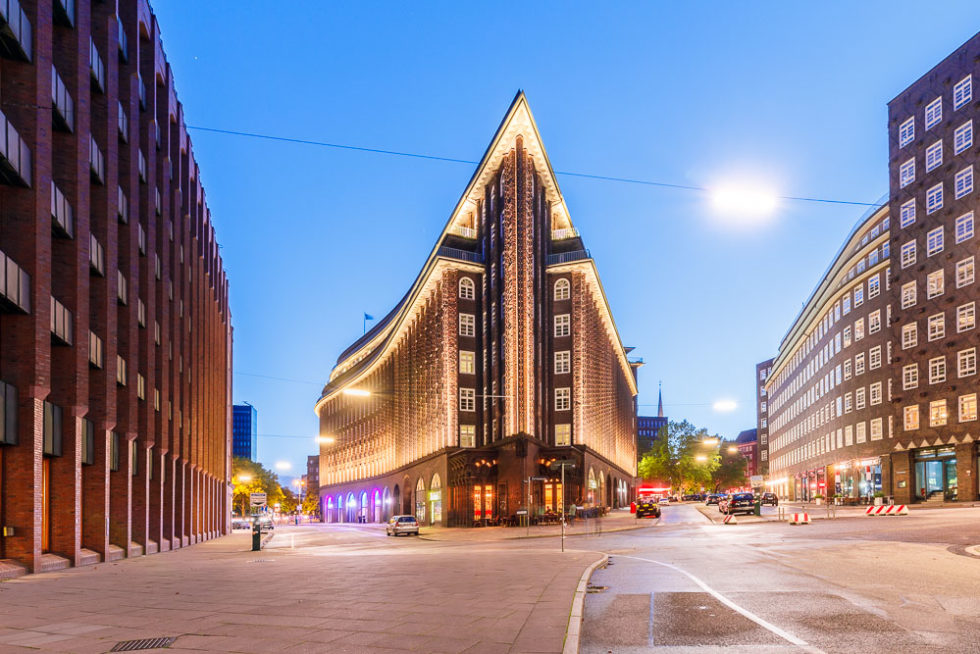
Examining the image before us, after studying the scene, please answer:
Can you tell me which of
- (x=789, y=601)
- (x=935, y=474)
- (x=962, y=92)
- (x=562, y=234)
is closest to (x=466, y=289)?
(x=562, y=234)

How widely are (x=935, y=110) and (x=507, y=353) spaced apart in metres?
36.8

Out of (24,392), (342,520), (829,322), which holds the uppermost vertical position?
(829,322)

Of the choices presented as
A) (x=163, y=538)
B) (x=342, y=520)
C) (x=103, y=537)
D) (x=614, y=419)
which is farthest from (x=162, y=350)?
(x=342, y=520)

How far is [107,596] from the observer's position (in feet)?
55.8

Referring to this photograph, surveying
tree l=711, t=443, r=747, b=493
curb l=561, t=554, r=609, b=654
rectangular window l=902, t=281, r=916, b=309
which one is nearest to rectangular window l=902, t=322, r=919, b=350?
rectangular window l=902, t=281, r=916, b=309

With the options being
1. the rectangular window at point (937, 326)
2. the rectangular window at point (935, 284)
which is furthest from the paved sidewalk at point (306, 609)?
the rectangular window at point (935, 284)

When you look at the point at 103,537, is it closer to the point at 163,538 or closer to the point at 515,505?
the point at 163,538

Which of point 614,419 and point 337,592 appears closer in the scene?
point 337,592

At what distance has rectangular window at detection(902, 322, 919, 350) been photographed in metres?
68.7

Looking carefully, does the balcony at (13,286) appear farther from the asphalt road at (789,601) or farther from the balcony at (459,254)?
the balcony at (459,254)

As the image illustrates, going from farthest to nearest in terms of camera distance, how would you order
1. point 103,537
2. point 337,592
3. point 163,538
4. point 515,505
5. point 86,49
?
point 515,505, point 163,538, point 103,537, point 86,49, point 337,592

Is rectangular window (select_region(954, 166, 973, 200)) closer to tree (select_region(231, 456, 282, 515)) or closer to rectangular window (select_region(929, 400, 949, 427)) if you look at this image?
rectangular window (select_region(929, 400, 949, 427))

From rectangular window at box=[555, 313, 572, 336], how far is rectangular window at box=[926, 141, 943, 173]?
29406mm

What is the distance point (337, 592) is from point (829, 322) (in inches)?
3561
